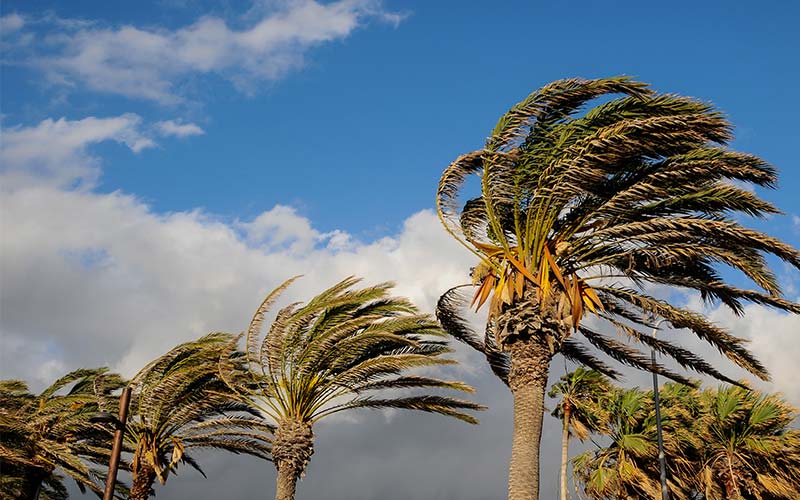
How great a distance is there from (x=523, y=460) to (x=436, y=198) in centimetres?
527

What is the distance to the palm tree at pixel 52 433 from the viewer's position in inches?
908

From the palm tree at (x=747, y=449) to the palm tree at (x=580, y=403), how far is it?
10.9 feet

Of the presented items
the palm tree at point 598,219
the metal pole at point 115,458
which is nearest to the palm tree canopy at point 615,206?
the palm tree at point 598,219

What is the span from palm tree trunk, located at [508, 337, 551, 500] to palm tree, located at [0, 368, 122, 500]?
43.2 feet

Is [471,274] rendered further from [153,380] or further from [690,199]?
[153,380]

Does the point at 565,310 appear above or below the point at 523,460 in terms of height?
above

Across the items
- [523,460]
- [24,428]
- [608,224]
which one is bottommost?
[523,460]

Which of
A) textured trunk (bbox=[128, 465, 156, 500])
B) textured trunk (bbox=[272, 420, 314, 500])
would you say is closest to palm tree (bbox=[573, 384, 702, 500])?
textured trunk (bbox=[272, 420, 314, 500])

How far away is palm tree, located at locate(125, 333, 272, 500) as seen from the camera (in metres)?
23.2

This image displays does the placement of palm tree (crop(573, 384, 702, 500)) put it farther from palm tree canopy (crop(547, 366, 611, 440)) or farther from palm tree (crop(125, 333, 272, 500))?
palm tree (crop(125, 333, 272, 500))

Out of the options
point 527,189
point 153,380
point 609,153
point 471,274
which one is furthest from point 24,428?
point 609,153

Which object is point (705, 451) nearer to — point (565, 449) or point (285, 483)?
point (565, 449)

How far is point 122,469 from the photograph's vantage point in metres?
27.0

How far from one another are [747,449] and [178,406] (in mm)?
17469
